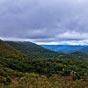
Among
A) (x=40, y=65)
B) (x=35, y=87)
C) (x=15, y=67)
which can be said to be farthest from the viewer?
(x=40, y=65)

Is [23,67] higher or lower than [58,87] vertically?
lower

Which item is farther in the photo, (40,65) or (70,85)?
(40,65)

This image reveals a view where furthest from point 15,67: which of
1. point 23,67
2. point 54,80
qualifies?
point 54,80

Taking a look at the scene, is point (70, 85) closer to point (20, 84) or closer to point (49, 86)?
point (49, 86)

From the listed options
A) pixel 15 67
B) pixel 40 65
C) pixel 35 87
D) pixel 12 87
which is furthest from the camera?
pixel 40 65

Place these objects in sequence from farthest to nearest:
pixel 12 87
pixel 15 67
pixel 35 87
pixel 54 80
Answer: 1. pixel 15 67
2. pixel 54 80
3. pixel 12 87
4. pixel 35 87

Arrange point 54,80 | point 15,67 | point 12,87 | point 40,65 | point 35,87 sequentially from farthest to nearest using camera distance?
1. point 40,65
2. point 15,67
3. point 54,80
4. point 12,87
5. point 35,87

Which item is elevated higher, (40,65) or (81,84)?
(81,84)

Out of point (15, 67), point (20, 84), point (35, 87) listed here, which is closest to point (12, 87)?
point (20, 84)

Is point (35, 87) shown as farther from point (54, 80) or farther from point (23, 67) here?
point (23, 67)
